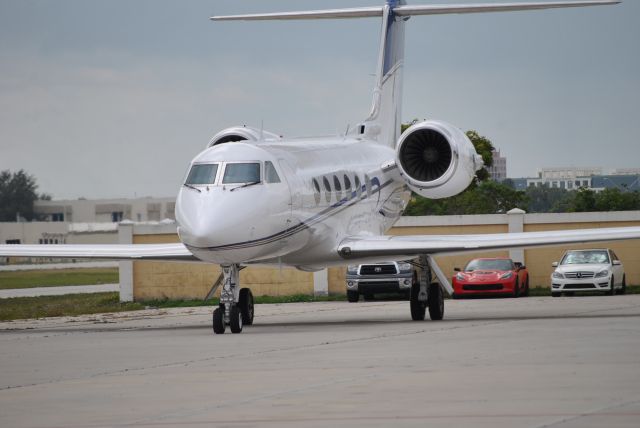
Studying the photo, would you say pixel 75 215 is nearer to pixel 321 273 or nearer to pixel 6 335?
pixel 321 273

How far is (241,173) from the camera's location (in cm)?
2319

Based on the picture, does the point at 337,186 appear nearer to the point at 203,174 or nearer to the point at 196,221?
the point at 203,174

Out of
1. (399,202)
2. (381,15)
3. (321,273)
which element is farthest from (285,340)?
(321,273)

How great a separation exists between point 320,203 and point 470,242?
9.90 ft

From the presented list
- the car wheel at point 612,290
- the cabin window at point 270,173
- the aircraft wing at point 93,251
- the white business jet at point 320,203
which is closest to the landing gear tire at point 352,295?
the white business jet at point 320,203

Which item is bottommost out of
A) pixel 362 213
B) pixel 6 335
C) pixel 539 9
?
pixel 6 335

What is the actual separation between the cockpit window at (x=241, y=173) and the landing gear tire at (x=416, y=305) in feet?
14.5

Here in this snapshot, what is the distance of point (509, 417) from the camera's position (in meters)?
10.6

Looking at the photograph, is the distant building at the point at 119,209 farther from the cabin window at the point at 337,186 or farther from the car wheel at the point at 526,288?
the cabin window at the point at 337,186

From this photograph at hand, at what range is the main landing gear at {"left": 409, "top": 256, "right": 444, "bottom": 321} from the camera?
84.2 feet

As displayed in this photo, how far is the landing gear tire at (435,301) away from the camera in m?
25.7

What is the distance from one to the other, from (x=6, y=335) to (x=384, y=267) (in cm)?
1721

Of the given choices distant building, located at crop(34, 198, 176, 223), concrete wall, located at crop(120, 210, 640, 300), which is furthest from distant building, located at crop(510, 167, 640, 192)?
concrete wall, located at crop(120, 210, 640, 300)

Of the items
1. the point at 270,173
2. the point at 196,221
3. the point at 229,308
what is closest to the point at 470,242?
the point at 270,173
